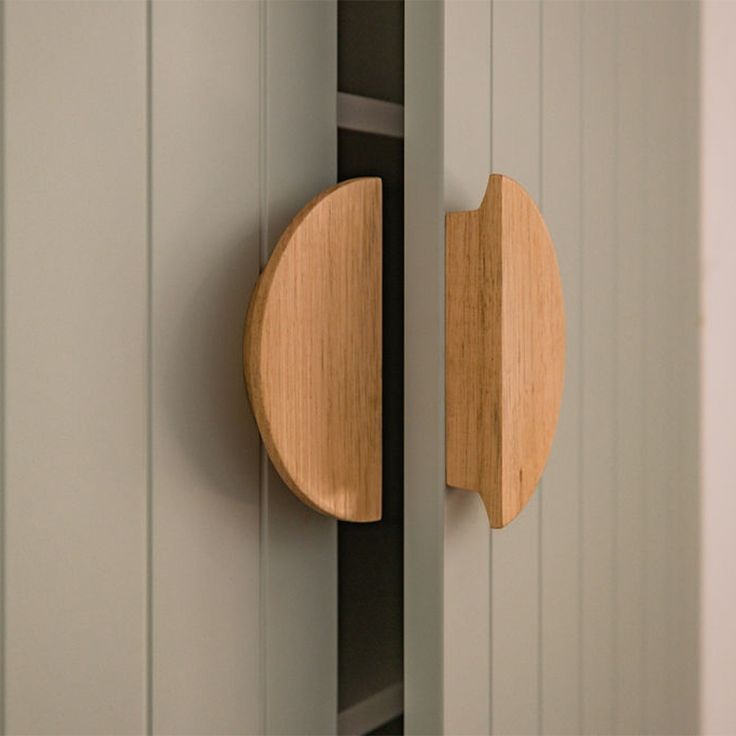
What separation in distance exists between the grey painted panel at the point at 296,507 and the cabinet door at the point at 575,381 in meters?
0.06

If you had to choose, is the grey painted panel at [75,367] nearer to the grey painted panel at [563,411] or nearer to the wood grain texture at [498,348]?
the wood grain texture at [498,348]

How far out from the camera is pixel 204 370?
1.78 ft

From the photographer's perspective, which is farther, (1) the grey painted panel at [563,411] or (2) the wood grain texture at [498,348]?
(1) the grey painted panel at [563,411]

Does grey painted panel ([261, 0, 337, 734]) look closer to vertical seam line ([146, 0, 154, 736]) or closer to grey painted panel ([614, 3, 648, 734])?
vertical seam line ([146, 0, 154, 736])

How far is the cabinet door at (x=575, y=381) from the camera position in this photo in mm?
581

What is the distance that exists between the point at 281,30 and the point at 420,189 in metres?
0.14

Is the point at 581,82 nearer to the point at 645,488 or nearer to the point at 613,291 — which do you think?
the point at 613,291

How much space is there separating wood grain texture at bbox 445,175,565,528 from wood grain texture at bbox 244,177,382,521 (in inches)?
A: 2.1

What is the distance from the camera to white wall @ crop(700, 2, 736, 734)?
0.80 metres

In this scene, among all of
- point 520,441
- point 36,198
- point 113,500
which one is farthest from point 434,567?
point 36,198

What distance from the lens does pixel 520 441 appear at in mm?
557

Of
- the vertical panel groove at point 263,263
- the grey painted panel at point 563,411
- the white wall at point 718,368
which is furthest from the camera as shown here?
the white wall at point 718,368

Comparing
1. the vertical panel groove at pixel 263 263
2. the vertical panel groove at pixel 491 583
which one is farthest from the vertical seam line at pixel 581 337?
the vertical panel groove at pixel 263 263

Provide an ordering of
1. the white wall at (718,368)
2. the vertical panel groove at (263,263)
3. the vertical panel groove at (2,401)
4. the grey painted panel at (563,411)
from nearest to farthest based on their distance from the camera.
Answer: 1. the vertical panel groove at (2,401)
2. the vertical panel groove at (263,263)
3. the grey painted panel at (563,411)
4. the white wall at (718,368)
